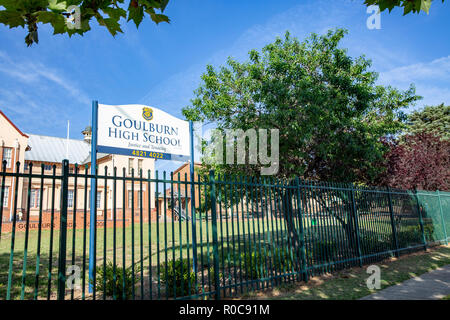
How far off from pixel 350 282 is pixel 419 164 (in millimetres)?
11176

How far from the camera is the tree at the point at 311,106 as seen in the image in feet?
29.8

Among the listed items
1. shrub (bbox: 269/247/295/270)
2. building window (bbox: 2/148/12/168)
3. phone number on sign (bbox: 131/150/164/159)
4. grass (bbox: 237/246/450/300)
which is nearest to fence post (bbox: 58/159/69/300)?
phone number on sign (bbox: 131/150/164/159)

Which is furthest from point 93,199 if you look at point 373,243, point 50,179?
point 50,179

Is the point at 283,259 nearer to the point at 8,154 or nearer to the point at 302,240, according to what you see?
the point at 302,240

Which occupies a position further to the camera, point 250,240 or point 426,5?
point 250,240

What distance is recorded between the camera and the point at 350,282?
700 cm

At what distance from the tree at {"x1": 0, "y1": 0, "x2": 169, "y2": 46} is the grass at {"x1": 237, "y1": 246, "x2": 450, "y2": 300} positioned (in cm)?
531

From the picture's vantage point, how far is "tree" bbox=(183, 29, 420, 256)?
9086 mm

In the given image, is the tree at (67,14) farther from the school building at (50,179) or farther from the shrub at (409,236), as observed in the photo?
the school building at (50,179)
